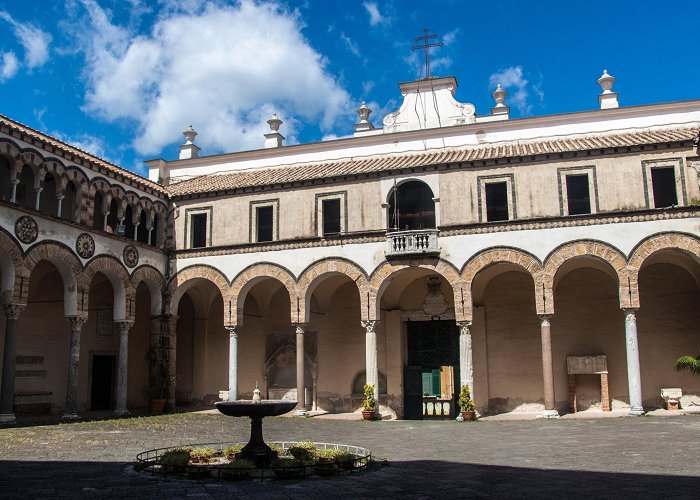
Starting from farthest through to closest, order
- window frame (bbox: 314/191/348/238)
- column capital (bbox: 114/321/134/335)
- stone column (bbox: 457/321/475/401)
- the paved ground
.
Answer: window frame (bbox: 314/191/348/238), column capital (bbox: 114/321/134/335), stone column (bbox: 457/321/475/401), the paved ground

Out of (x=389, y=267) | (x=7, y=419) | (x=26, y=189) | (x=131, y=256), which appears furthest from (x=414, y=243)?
(x=7, y=419)

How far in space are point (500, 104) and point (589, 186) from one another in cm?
708

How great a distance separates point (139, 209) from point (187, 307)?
5.12 metres

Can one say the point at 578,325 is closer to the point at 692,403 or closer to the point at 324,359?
the point at 692,403

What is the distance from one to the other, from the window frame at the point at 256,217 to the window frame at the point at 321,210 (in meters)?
Result: 1.41

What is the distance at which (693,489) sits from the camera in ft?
26.5

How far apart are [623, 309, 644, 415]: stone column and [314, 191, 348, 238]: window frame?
352 inches

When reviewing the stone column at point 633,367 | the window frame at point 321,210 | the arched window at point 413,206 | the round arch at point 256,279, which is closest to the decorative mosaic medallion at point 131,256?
the round arch at point 256,279

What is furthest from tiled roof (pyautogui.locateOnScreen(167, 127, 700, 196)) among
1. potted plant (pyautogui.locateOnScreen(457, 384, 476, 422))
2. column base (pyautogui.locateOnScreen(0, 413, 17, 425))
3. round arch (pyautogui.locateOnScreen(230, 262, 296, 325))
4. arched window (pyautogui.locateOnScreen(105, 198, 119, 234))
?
column base (pyautogui.locateOnScreen(0, 413, 17, 425))

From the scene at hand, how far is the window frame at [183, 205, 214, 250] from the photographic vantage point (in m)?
23.9

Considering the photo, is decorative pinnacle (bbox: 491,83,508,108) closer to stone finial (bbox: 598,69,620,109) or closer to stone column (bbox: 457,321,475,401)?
stone finial (bbox: 598,69,620,109)

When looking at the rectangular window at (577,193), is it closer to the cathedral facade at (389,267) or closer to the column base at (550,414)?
the cathedral facade at (389,267)

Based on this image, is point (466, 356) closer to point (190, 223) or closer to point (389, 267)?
point (389, 267)

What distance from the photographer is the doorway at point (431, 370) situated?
2294 cm
